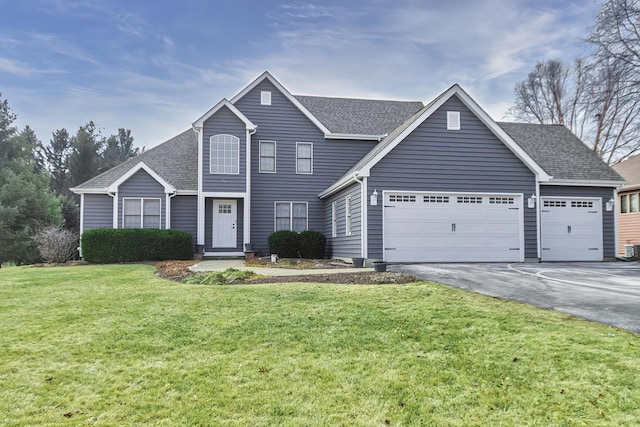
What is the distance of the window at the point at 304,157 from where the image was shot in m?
20.1

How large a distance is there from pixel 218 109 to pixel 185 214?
4506 mm

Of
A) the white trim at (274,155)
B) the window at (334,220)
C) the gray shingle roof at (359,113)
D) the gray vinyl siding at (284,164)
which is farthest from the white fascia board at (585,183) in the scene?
the white trim at (274,155)

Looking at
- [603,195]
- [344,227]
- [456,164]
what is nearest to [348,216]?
[344,227]

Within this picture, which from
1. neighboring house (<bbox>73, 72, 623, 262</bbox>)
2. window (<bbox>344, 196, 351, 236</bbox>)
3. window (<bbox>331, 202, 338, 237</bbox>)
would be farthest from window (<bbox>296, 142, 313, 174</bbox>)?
window (<bbox>344, 196, 351, 236</bbox>)

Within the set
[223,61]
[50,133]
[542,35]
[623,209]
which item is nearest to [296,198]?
[223,61]

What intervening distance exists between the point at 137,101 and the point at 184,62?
19.0 ft

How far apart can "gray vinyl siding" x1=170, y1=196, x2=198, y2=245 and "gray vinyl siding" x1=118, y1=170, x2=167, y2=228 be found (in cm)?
49

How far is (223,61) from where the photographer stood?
64.3ft

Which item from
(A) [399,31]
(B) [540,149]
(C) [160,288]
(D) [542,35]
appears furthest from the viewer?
(D) [542,35]

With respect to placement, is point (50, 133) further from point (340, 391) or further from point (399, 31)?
point (340, 391)

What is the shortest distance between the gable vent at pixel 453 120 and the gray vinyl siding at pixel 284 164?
6.31 meters

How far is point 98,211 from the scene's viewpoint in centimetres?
1888

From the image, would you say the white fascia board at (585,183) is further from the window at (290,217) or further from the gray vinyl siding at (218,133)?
the gray vinyl siding at (218,133)

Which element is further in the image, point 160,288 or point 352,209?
point 352,209
